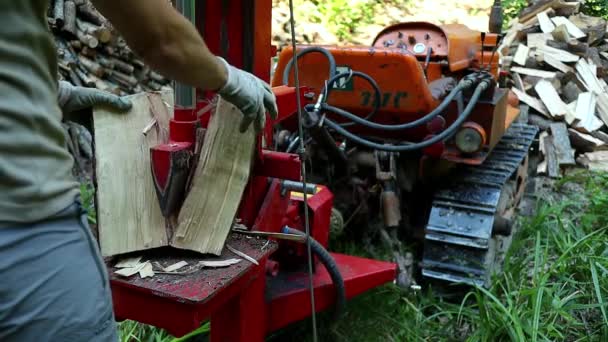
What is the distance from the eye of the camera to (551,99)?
19.9 feet

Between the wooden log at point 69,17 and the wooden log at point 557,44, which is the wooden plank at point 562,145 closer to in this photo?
the wooden log at point 557,44

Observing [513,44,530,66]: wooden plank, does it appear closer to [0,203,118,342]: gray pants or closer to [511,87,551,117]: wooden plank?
[511,87,551,117]: wooden plank

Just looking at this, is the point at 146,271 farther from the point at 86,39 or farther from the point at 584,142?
the point at 584,142

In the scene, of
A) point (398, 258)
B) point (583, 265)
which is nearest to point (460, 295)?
point (398, 258)

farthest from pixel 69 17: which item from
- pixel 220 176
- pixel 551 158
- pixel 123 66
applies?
pixel 551 158

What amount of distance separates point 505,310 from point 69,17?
3.53 m

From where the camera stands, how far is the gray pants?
114 cm

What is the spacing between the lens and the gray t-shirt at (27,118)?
111 centimetres

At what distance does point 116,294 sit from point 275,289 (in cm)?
85

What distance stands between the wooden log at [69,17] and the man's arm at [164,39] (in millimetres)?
3428

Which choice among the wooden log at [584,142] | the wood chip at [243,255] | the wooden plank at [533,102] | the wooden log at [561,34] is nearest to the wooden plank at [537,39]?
the wooden log at [561,34]

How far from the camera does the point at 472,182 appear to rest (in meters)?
3.46

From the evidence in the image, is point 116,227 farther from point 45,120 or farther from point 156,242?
point 45,120

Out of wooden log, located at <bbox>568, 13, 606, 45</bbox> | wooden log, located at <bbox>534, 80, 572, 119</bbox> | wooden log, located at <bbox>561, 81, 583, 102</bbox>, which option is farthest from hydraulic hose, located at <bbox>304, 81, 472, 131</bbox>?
wooden log, located at <bbox>561, 81, 583, 102</bbox>
